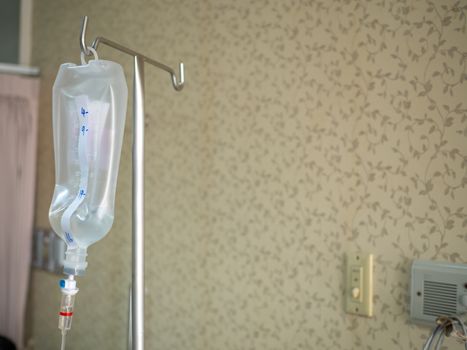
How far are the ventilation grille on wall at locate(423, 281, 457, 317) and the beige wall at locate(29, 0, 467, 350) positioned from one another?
57 mm

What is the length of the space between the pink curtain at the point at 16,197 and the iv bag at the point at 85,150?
1.20 metres

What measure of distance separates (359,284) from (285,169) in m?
0.34

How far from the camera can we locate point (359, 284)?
3.43 feet

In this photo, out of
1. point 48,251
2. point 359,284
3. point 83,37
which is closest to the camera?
point 83,37

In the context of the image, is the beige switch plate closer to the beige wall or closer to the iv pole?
the beige wall

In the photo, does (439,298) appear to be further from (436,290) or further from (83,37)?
(83,37)

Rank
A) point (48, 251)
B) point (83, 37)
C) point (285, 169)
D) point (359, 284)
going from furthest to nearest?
1. point (48, 251)
2. point (285, 169)
3. point (359, 284)
4. point (83, 37)

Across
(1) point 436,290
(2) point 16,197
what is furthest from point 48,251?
(1) point 436,290

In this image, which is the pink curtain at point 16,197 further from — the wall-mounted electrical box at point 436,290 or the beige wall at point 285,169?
the wall-mounted electrical box at point 436,290

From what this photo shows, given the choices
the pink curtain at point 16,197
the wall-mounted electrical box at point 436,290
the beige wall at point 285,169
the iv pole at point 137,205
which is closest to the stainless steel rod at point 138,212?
the iv pole at point 137,205

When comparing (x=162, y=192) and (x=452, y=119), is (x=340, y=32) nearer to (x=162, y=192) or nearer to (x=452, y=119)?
(x=452, y=119)

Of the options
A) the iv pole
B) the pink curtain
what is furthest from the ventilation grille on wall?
the pink curtain

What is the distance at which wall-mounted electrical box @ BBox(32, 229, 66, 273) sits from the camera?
1.91m

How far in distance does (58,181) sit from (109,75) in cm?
23
